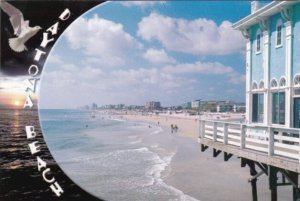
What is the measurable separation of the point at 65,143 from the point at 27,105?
33734 mm

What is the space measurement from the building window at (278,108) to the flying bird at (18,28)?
6.88 meters

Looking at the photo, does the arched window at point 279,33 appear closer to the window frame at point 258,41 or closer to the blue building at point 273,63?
the blue building at point 273,63

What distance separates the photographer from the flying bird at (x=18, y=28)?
1053 cm

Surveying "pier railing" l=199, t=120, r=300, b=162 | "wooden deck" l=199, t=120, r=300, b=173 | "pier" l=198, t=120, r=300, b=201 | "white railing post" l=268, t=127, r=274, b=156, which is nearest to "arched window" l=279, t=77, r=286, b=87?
"pier railing" l=199, t=120, r=300, b=162

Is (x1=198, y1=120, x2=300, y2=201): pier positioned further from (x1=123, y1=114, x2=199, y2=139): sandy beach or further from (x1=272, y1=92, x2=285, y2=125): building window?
(x1=123, y1=114, x2=199, y2=139): sandy beach

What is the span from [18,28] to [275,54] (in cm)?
707

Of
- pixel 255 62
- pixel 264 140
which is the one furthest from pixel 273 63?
pixel 264 140

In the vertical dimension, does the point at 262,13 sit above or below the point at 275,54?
above

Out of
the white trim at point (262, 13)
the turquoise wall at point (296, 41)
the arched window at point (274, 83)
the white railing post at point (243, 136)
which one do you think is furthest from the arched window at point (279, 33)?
the white railing post at point (243, 136)

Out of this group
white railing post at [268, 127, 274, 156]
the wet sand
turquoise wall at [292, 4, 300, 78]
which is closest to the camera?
white railing post at [268, 127, 274, 156]

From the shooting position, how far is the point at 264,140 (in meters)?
9.05

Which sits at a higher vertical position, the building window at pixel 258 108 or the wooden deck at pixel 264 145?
the building window at pixel 258 108

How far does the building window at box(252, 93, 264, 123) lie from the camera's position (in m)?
12.2

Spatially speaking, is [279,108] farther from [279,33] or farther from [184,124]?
[184,124]
